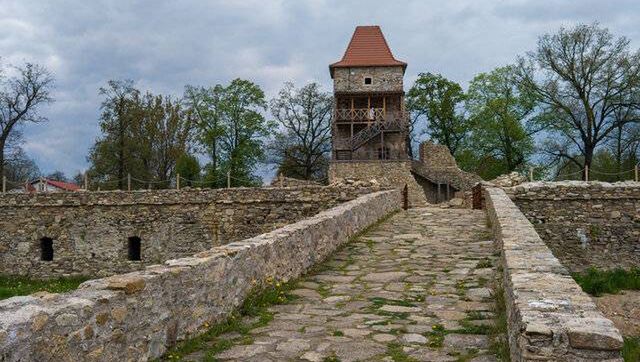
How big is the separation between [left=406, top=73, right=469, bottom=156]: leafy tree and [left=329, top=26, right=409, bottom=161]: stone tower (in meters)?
4.60

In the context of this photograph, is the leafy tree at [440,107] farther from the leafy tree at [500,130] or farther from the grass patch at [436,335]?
the grass patch at [436,335]

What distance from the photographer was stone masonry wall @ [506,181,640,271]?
54.9ft

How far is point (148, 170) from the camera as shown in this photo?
41281mm

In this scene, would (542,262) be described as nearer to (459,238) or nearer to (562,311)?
(562,311)

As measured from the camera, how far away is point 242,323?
5.72 metres

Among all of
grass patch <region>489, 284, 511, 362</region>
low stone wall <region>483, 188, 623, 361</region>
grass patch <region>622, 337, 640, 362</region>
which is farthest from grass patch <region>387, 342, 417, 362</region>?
grass patch <region>622, 337, 640, 362</region>

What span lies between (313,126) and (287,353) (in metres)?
45.4

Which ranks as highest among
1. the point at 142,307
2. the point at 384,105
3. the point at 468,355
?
the point at 384,105

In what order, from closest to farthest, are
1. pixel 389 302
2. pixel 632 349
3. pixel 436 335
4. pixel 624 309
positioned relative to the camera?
1. pixel 436 335
2. pixel 389 302
3. pixel 632 349
4. pixel 624 309

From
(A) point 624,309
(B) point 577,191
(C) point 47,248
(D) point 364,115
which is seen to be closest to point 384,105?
(D) point 364,115

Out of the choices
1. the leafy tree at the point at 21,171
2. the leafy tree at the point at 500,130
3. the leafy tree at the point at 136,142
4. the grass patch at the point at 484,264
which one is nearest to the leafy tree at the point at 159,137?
the leafy tree at the point at 136,142

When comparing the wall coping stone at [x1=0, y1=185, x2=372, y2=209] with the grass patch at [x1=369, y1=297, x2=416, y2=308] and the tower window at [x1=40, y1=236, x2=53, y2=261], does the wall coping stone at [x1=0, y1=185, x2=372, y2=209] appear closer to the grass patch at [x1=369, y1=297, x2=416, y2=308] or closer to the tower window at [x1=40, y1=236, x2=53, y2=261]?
the tower window at [x1=40, y1=236, x2=53, y2=261]

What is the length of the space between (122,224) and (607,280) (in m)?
14.9

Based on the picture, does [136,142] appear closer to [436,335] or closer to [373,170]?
[373,170]
